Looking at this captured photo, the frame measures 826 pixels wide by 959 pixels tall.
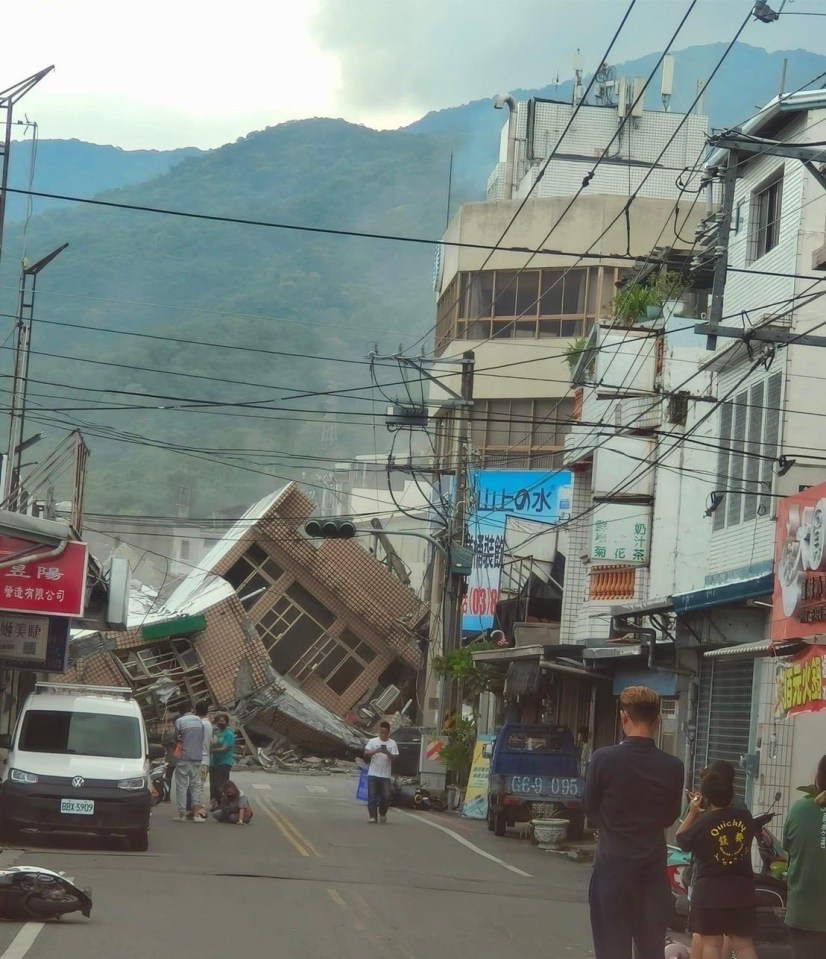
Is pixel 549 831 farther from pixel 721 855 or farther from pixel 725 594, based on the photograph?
pixel 721 855

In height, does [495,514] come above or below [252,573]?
above

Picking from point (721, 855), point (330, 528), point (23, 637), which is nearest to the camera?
point (721, 855)

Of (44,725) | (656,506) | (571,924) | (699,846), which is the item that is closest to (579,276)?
(656,506)

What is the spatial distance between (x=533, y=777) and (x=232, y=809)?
5.58 m

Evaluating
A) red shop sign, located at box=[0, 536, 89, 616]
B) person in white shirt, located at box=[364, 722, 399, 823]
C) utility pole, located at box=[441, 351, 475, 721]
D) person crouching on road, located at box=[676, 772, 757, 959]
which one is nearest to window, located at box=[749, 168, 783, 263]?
person in white shirt, located at box=[364, 722, 399, 823]

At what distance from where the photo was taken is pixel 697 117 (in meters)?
62.9

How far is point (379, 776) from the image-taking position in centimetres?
2614

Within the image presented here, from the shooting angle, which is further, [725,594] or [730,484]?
[730,484]

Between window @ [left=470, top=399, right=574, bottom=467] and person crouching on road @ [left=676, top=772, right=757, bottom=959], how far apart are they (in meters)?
40.1

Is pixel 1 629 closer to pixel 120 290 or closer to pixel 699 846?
pixel 699 846

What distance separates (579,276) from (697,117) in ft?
53.8

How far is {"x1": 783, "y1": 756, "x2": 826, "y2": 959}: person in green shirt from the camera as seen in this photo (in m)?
7.97

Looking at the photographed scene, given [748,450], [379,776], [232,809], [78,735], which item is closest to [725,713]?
[748,450]

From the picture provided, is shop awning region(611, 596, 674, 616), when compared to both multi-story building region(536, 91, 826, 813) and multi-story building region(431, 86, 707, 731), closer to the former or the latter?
multi-story building region(536, 91, 826, 813)
